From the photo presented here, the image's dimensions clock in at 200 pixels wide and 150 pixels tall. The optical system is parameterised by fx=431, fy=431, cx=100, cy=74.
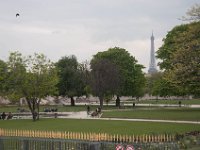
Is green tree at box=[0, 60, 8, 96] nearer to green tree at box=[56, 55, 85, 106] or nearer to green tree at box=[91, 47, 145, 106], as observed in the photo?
green tree at box=[91, 47, 145, 106]

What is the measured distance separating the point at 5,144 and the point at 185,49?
18.0 meters

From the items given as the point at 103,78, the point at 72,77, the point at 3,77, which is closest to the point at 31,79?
the point at 3,77

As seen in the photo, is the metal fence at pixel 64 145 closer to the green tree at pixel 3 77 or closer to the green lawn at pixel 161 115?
the green lawn at pixel 161 115

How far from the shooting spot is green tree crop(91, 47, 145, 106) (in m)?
97.0

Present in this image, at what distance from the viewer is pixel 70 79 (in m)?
106

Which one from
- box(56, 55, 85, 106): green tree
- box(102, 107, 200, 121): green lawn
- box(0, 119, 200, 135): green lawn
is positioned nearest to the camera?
box(0, 119, 200, 135): green lawn

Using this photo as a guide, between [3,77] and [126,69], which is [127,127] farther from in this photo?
[126,69]

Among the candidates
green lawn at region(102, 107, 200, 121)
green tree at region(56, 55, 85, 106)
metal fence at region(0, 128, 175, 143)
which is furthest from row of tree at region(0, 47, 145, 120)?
metal fence at region(0, 128, 175, 143)

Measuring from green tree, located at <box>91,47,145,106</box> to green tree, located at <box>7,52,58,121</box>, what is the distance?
34.9 m

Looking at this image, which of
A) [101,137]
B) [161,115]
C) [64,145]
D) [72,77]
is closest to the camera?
[101,137]

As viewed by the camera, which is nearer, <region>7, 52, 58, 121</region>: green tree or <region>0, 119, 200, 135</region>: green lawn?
<region>0, 119, 200, 135</region>: green lawn

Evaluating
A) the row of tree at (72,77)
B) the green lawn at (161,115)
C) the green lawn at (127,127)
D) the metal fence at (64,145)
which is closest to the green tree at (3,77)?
the row of tree at (72,77)

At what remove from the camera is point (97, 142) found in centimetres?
1944

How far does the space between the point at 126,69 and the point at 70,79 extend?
15652 mm
